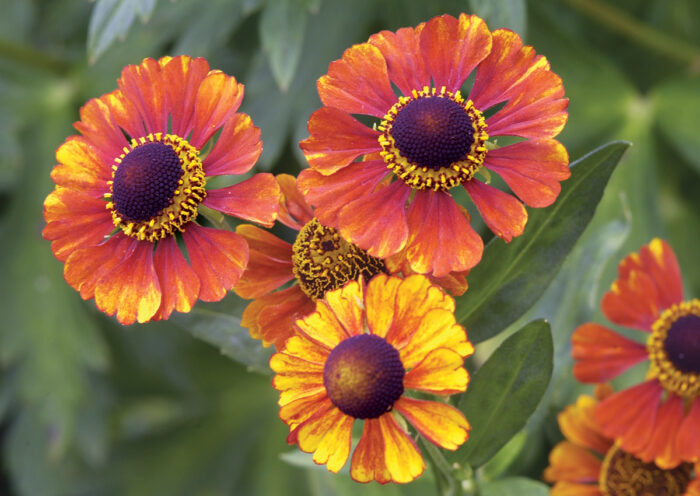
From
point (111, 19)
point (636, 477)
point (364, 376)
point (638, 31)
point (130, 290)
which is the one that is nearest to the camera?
point (364, 376)

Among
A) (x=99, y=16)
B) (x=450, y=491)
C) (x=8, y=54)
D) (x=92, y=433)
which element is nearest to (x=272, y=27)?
(x=99, y=16)

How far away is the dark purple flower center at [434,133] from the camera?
2.07 ft

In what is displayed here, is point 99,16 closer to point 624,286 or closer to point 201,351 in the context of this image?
point 624,286

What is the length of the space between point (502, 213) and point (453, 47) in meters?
0.14

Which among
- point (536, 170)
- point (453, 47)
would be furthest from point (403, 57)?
point (536, 170)

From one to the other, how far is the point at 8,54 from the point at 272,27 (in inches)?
24.5

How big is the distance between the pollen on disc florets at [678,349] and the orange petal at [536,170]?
0.26 meters

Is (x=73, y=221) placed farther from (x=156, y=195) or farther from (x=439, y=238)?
(x=439, y=238)

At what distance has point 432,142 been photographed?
633mm

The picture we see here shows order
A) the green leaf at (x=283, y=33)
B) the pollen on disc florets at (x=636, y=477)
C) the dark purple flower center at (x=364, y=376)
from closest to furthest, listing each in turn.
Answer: the dark purple flower center at (x=364, y=376), the pollen on disc florets at (x=636, y=477), the green leaf at (x=283, y=33)

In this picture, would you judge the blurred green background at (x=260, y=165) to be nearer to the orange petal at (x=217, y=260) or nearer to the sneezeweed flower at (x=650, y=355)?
the sneezeweed flower at (x=650, y=355)

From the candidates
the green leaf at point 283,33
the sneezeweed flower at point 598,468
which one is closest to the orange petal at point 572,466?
the sneezeweed flower at point 598,468

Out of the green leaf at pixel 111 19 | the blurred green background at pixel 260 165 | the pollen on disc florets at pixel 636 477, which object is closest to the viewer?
the pollen on disc florets at pixel 636 477

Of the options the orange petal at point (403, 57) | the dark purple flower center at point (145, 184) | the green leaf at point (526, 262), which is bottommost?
the green leaf at point (526, 262)
